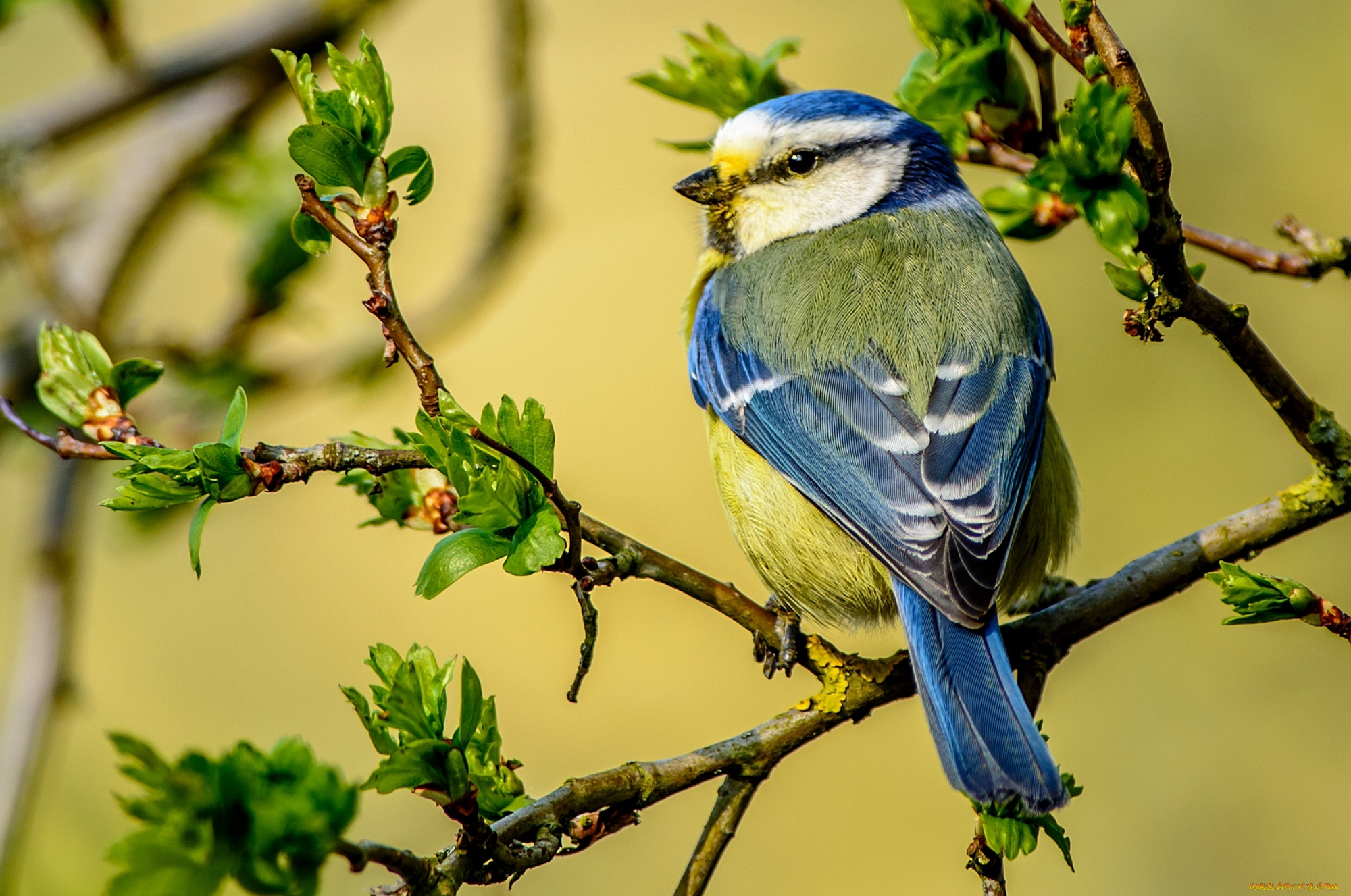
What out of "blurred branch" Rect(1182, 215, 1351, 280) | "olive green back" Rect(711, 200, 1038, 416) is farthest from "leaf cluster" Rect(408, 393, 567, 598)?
"blurred branch" Rect(1182, 215, 1351, 280)

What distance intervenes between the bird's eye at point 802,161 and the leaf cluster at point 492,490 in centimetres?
138

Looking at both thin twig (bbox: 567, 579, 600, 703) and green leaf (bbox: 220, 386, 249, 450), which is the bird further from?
green leaf (bbox: 220, 386, 249, 450)

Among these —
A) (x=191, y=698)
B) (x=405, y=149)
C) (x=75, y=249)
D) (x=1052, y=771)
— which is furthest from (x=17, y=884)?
(x=1052, y=771)

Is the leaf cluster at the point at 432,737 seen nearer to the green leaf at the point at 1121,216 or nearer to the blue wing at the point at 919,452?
the blue wing at the point at 919,452

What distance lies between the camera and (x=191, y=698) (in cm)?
445

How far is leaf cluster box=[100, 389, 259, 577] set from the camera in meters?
1.29

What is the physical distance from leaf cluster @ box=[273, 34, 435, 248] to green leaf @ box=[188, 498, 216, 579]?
1.13 ft

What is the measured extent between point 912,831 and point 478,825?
121 inches

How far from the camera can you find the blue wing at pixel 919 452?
177cm

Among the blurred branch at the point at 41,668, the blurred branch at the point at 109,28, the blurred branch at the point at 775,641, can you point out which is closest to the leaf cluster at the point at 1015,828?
the blurred branch at the point at 775,641

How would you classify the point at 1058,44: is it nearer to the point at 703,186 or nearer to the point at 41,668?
the point at 703,186

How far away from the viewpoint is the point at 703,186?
255 centimetres

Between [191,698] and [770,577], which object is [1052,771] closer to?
[770,577]

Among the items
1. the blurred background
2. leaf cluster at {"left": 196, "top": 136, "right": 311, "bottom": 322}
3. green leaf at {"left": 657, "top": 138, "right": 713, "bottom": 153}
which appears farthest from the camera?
the blurred background
